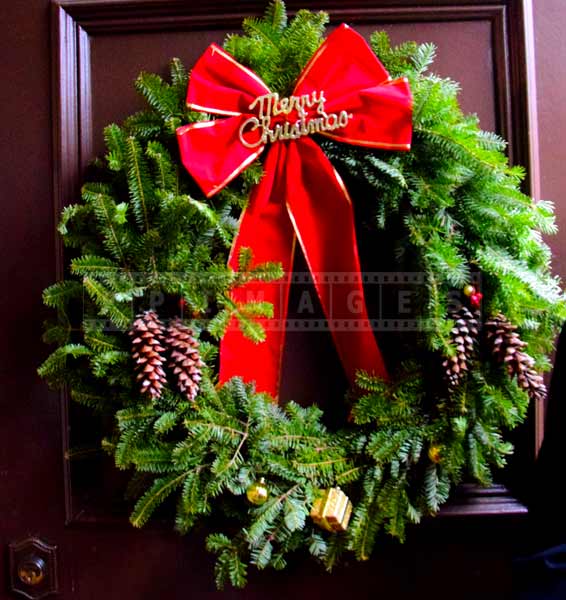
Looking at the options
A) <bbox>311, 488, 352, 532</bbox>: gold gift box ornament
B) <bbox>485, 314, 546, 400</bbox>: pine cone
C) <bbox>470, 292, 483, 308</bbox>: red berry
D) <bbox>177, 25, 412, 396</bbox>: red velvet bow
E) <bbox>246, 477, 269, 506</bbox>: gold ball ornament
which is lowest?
<bbox>311, 488, 352, 532</bbox>: gold gift box ornament

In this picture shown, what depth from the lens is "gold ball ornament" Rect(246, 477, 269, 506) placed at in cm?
87

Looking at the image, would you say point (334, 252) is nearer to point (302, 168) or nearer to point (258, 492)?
point (302, 168)

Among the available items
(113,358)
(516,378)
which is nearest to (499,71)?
(516,378)

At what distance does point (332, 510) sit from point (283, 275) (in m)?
0.36

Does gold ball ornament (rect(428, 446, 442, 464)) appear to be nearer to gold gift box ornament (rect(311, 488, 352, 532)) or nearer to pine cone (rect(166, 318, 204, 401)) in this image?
gold gift box ornament (rect(311, 488, 352, 532))

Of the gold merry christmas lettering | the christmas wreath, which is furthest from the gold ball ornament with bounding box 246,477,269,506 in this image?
the gold merry christmas lettering

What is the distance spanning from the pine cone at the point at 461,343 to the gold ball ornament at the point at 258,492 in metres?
A: 0.32

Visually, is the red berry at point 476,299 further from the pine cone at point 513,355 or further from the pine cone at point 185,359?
the pine cone at point 185,359

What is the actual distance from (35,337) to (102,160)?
338 millimetres

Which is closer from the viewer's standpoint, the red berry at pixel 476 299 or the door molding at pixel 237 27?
the red berry at pixel 476 299

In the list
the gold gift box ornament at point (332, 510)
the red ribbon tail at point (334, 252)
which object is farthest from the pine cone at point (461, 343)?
the gold gift box ornament at point (332, 510)

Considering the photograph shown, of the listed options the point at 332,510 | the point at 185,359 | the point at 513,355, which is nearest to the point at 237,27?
the point at 185,359

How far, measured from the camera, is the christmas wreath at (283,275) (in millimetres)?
865

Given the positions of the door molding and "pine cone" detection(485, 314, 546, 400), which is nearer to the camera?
"pine cone" detection(485, 314, 546, 400)
